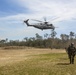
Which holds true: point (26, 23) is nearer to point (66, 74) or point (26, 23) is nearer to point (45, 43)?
point (66, 74)

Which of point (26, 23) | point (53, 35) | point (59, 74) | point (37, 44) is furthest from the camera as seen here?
point (53, 35)

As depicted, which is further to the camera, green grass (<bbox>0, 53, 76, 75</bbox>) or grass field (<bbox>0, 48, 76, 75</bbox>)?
grass field (<bbox>0, 48, 76, 75</bbox>)

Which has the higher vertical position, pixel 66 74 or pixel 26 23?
pixel 26 23

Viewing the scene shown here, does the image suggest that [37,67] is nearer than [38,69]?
No

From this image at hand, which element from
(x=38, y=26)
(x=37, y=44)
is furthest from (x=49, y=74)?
(x=37, y=44)

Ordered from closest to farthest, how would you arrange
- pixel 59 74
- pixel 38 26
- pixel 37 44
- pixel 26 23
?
pixel 59 74 < pixel 38 26 < pixel 26 23 < pixel 37 44

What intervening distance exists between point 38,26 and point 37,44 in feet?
266

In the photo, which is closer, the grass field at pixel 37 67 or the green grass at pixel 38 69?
the green grass at pixel 38 69

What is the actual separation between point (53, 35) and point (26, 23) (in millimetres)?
123740

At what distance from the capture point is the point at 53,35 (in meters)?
197

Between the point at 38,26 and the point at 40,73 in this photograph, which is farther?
the point at 38,26

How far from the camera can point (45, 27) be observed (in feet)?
232

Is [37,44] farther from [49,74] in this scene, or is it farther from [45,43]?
[49,74]

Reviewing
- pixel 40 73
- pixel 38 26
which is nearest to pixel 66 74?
pixel 40 73
